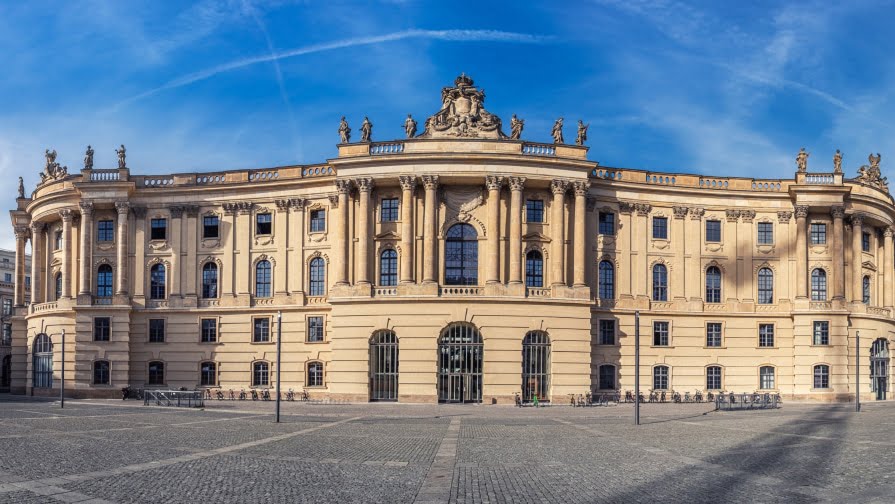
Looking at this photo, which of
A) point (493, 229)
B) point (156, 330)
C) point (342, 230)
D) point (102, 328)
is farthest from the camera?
point (156, 330)

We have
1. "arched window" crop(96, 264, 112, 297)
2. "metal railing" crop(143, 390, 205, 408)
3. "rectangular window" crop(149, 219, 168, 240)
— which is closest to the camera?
"metal railing" crop(143, 390, 205, 408)

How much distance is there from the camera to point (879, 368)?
70.9m

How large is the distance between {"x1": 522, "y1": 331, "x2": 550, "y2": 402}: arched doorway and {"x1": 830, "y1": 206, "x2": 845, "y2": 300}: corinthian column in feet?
83.9

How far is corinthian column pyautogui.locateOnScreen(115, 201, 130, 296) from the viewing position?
68500 mm

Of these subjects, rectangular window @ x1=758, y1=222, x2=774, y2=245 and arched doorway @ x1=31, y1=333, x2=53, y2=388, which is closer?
rectangular window @ x1=758, y1=222, x2=774, y2=245

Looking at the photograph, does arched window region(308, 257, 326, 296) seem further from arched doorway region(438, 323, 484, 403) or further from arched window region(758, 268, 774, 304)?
arched window region(758, 268, 774, 304)

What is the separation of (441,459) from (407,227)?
3550 cm

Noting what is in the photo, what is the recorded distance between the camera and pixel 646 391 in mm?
65312

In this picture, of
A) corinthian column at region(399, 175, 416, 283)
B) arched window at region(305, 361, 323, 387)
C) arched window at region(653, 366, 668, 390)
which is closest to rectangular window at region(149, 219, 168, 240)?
arched window at region(305, 361, 323, 387)

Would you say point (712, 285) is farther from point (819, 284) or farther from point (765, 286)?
point (819, 284)

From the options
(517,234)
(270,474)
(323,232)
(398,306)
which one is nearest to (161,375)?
(323,232)

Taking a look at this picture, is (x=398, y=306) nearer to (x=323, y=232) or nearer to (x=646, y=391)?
(x=323, y=232)

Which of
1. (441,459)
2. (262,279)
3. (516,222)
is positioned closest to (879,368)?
(516,222)

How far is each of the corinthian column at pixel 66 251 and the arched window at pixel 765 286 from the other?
58311 millimetres
